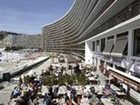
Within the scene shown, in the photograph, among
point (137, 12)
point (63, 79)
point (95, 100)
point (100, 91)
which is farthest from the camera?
point (63, 79)

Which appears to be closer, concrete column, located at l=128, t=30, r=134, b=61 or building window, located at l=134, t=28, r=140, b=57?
building window, located at l=134, t=28, r=140, b=57

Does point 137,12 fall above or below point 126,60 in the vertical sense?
above

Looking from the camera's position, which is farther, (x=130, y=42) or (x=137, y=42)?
(x=130, y=42)

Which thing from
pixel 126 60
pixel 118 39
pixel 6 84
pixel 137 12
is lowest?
pixel 6 84

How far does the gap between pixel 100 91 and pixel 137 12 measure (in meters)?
6.17

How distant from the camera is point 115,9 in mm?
27500

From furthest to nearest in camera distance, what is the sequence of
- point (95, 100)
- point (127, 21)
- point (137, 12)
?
1. point (127, 21)
2. point (137, 12)
3. point (95, 100)

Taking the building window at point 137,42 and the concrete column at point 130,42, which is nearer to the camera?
the building window at point 137,42

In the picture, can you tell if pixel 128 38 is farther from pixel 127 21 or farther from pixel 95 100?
pixel 95 100

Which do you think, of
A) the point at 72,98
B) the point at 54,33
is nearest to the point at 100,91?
the point at 72,98

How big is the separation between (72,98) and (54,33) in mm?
173229

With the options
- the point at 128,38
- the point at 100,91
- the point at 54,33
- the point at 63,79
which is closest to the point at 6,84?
the point at 63,79

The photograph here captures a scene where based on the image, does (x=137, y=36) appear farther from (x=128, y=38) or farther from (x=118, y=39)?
(x=118, y=39)

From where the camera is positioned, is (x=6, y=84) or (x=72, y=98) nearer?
(x=72, y=98)
